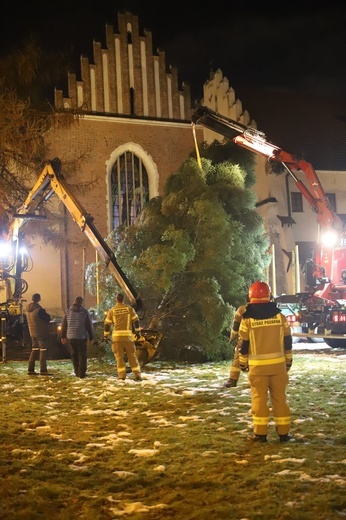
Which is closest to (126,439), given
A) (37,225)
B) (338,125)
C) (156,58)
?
(37,225)

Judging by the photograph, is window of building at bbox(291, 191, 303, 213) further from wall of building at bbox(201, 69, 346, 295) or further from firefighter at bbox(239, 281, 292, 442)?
firefighter at bbox(239, 281, 292, 442)

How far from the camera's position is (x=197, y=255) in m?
15.4

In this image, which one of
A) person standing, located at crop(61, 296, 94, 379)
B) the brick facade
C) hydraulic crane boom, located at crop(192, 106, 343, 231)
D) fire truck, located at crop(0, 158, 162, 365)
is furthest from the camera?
the brick facade

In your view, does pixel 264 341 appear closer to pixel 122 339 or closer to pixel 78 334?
pixel 122 339

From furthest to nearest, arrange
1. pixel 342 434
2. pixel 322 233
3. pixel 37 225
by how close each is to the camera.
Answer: pixel 37 225 → pixel 322 233 → pixel 342 434

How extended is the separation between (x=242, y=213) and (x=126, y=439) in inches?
410


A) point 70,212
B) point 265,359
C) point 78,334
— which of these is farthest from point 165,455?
point 70,212

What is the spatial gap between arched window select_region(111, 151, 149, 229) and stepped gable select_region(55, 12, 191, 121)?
205cm

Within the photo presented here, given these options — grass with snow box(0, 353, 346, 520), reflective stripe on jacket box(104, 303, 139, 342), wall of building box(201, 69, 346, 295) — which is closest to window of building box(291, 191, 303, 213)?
wall of building box(201, 69, 346, 295)

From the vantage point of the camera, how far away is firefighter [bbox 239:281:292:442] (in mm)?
6500

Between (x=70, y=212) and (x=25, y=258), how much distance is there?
3369 millimetres

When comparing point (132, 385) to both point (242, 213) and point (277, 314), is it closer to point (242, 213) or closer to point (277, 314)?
point (277, 314)

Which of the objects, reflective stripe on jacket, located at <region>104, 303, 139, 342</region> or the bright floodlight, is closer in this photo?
reflective stripe on jacket, located at <region>104, 303, 139, 342</region>

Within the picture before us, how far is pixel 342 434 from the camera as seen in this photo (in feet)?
22.1
